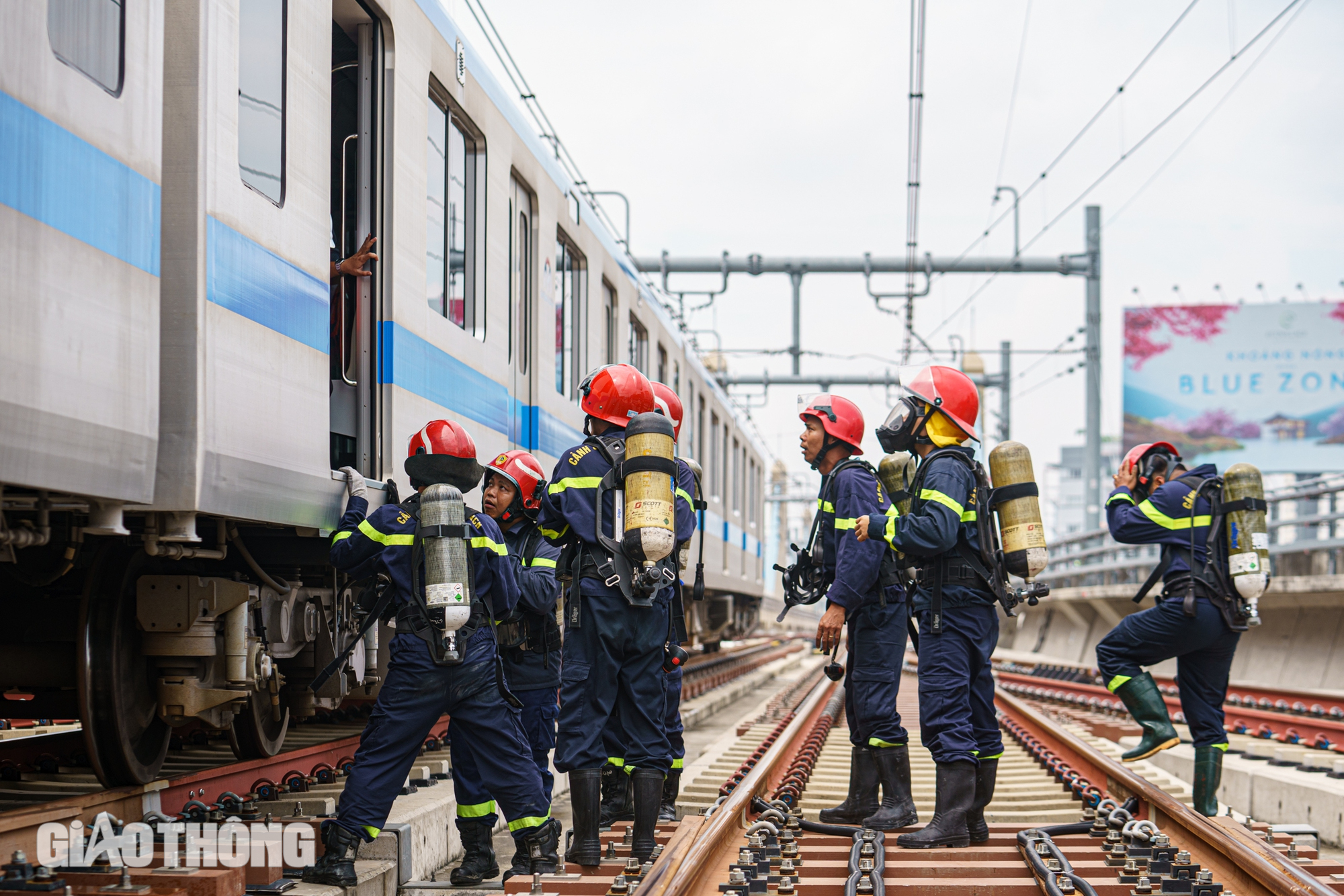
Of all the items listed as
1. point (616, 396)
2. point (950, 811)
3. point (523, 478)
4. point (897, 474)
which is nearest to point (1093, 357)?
point (897, 474)

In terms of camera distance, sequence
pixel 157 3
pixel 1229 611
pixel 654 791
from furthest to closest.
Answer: pixel 1229 611 → pixel 654 791 → pixel 157 3

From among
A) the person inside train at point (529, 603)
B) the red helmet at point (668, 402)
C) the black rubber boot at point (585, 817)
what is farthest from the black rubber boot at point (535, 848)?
the red helmet at point (668, 402)

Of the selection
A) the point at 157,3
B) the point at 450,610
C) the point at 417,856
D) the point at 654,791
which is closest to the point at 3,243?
the point at 157,3

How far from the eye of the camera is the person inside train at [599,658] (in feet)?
15.8

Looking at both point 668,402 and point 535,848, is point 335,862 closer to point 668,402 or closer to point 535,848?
point 535,848

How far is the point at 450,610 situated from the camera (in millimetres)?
4723

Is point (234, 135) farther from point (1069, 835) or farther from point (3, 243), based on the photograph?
point (1069, 835)

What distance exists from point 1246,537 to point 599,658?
3296 mm

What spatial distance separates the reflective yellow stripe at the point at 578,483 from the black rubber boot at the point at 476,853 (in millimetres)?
1379

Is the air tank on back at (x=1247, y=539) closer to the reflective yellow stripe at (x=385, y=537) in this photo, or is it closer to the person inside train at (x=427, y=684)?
the person inside train at (x=427, y=684)

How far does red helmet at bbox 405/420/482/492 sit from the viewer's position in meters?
5.15

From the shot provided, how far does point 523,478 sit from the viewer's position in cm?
617

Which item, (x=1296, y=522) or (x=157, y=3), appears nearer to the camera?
(x=157, y=3)

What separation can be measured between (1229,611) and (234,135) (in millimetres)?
4806
